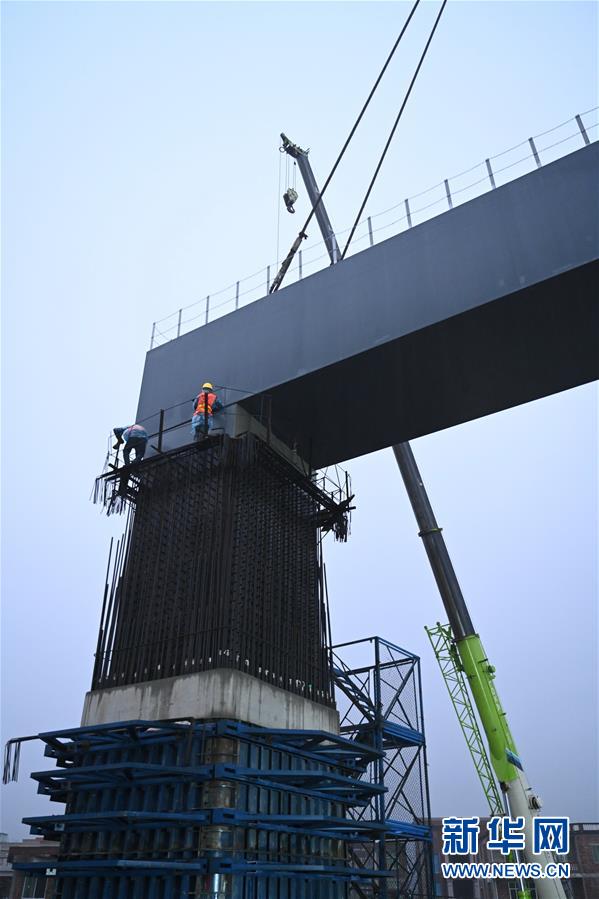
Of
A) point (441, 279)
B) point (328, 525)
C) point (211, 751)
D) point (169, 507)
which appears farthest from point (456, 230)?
point (211, 751)

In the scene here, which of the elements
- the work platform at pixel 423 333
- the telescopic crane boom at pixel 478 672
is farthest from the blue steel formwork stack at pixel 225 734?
the telescopic crane boom at pixel 478 672

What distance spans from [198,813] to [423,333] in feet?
36.0

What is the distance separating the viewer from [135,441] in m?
18.0

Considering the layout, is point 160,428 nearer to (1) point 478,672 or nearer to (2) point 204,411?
(2) point 204,411

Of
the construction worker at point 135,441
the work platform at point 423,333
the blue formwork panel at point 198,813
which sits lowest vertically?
the blue formwork panel at point 198,813

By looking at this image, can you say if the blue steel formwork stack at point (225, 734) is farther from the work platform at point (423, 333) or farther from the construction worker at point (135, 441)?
the work platform at point (423, 333)

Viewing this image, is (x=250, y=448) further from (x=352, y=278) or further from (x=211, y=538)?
(x=352, y=278)

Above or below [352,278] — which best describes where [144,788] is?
below

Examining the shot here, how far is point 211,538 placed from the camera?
16.0 metres

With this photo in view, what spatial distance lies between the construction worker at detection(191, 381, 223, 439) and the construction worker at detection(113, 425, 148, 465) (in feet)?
5.29

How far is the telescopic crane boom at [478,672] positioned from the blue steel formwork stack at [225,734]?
5.23 meters

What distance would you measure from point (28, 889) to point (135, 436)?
51.9 meters

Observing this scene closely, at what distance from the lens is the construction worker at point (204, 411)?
1702 cm

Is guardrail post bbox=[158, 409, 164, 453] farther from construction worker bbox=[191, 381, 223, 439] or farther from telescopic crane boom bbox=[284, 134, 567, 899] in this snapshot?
telescopic crane boom bbox=[284, 134, 567, 899]
